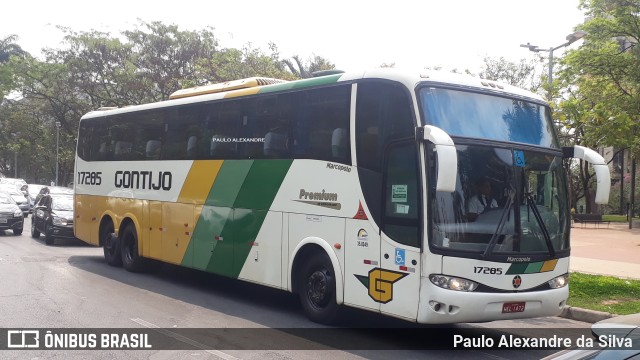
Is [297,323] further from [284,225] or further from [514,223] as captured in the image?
[514,223]

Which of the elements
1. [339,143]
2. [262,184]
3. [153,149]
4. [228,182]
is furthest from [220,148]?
[339,143]

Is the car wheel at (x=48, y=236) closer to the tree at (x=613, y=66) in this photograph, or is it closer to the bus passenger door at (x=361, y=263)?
the bus passenger door at (x=361, y=263)

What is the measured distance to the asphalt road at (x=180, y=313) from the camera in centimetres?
780

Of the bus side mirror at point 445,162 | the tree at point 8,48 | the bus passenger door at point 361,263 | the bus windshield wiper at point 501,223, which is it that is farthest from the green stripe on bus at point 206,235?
the tree at point 8,48

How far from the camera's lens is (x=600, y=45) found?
17.4m

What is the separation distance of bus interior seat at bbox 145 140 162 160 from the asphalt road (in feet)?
8.65

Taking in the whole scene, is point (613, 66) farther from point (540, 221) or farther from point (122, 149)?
point (122, 149)

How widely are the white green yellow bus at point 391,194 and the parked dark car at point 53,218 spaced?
9794 millimetres

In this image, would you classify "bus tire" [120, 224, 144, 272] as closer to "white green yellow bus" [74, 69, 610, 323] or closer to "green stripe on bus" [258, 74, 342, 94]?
"white green yellow bus" [74, 69, 610, 323]

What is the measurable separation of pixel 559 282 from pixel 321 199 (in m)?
3.46

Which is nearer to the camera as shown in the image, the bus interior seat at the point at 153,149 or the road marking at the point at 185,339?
the road marking at the point at 185,339

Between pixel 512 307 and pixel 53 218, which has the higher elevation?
pixel 53 218

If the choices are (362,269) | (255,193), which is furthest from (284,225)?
(362,269)

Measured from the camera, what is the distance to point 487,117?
8.46m
